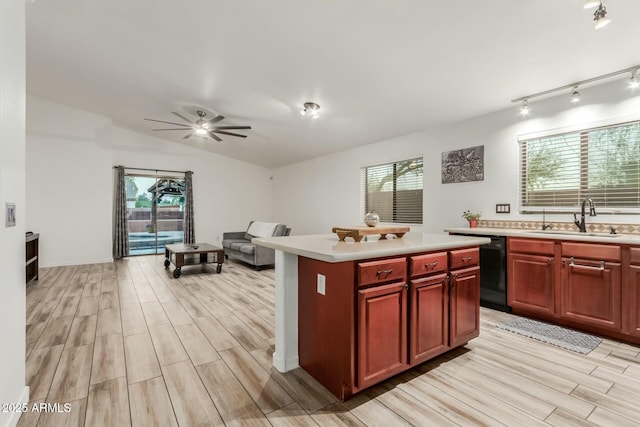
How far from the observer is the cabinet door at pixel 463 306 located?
2242 millimetres

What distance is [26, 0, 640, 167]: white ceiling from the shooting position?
91.7 inches

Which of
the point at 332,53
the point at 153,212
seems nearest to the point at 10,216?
the point at 332,53

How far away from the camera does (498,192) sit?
3.86m

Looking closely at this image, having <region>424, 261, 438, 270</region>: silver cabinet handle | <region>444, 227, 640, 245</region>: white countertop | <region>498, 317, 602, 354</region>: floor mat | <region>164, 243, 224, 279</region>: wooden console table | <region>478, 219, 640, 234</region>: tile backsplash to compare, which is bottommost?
<region>498, 317, 602, 354</region>: floor mat

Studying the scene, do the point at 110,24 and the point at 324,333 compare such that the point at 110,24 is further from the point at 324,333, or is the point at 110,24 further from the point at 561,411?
the point at 561,411

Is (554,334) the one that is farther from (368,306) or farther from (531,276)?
(368,306)

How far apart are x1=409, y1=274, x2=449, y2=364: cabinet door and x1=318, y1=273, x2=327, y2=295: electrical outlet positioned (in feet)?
1.93

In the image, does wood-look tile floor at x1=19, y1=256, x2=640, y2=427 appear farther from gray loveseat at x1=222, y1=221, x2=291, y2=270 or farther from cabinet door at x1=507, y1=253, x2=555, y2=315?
gray loveseat at x1=222, y1=221, x2=291, y2=270

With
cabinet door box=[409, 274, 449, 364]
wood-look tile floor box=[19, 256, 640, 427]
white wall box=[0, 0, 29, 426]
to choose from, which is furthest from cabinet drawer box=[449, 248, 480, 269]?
white wall box=[0, 0, 29, 426]

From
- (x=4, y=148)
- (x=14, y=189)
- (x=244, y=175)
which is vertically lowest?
(x=14, y=189)

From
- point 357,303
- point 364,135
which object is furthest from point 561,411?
point 364,135

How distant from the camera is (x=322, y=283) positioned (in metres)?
1.89

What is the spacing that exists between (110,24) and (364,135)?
378 centimetres

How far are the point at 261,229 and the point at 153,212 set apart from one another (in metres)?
3.16
